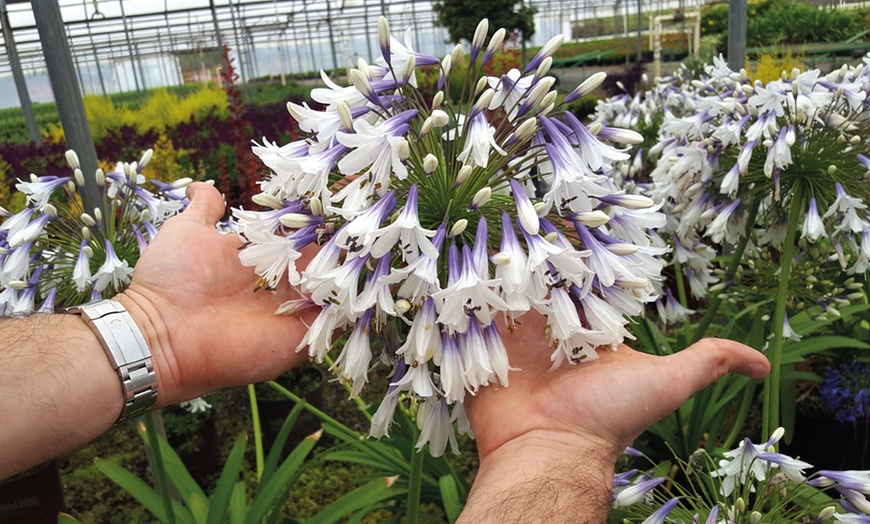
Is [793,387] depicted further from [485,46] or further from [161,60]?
[161,60]

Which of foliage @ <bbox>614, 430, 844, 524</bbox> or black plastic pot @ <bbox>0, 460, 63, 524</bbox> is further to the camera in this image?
black plastic pot @ <bbox>0, 460, 63, 524</bbox>

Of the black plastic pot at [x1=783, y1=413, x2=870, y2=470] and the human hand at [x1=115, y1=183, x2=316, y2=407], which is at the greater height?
the human hand at [x1=115, y1=183, x2=316, y2=407]

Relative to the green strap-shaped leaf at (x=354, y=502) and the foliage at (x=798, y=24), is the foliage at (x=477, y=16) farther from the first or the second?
the green strap-shaped leaf at (x=354, y=502)

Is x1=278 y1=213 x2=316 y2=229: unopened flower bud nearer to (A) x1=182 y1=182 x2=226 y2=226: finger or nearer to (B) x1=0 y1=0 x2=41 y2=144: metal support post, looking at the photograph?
(A) x1=182 y1=182 x2=226 y2=226: finger

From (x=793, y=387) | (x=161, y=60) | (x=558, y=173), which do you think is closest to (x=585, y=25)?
(x=161, y=60)

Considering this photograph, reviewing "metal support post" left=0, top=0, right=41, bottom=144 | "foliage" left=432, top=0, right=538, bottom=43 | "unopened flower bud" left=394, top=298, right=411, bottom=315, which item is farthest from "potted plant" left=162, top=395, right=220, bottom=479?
"foliage" left=432, top=0, right=538, bottom=43

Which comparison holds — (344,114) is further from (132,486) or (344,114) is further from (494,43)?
(132,486)
